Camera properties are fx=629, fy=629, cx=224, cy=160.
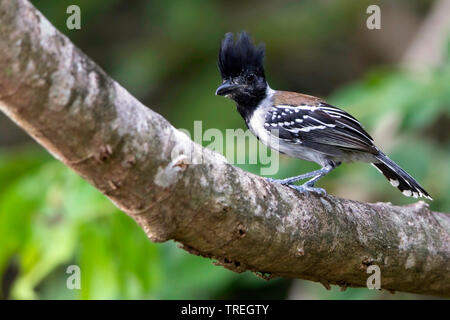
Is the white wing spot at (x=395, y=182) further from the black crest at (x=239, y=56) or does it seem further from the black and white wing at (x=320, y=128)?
the black crest at (x=239, y=56)

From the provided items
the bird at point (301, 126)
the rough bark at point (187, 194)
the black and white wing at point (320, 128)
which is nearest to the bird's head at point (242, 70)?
the bird at point (301, 126)

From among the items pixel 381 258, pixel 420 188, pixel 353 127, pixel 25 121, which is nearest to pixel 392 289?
pixel 381 258

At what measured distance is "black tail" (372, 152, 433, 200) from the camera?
448cm

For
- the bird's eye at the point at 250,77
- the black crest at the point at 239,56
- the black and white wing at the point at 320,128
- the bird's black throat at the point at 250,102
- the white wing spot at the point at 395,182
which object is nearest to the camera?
Result: the black crest at the point at 239,56

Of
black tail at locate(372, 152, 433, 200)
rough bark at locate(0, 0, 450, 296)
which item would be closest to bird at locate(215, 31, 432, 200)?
black tail at locate(372, 152, 433, 200)

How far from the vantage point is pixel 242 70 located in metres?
4.71

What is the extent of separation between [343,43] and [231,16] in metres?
1.74

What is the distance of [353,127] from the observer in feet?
15.2

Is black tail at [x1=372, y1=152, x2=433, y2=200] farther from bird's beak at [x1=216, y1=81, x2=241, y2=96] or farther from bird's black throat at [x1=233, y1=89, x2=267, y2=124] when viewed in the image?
bird's beak at [x1=216, y1=81, x2=241, y2=96]

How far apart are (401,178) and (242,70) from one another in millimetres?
1414

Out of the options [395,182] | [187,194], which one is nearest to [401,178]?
[395,182]

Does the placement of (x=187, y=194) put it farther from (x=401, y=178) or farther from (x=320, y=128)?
(x=401, y=178)

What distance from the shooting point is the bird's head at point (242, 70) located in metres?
4.49

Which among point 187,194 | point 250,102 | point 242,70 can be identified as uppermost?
point 242,70
